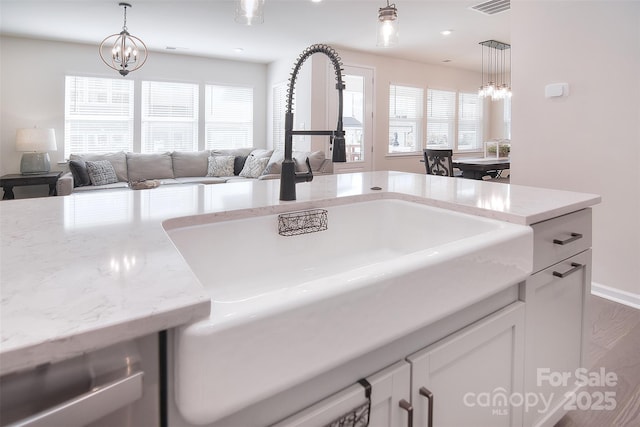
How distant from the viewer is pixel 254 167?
19.6 feet

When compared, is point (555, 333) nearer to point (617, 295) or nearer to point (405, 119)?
point (617, 295)

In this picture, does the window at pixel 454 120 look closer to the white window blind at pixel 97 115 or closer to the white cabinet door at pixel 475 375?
the white window blind at pixel 97 115

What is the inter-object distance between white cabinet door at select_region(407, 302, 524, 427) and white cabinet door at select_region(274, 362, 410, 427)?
0.04 meters

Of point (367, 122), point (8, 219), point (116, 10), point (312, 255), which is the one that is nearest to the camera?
point (8, 219)

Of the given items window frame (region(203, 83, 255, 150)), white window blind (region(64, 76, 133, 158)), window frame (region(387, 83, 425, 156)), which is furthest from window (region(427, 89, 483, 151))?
white window blind (region(64, 76, 133, 158))

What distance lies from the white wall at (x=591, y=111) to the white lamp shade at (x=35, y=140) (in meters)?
5.51

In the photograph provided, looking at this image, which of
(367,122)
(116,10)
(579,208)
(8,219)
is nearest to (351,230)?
(579,208)

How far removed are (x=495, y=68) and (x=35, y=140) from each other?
783 cm

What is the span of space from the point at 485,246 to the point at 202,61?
22.0 feet

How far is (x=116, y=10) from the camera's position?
421 cm

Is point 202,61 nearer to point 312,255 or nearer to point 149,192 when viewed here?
point 149,192

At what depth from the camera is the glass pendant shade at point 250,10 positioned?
1.94 meters

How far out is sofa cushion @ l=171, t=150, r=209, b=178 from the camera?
20.3 feet

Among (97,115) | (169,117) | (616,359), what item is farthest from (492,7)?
(97,115)
